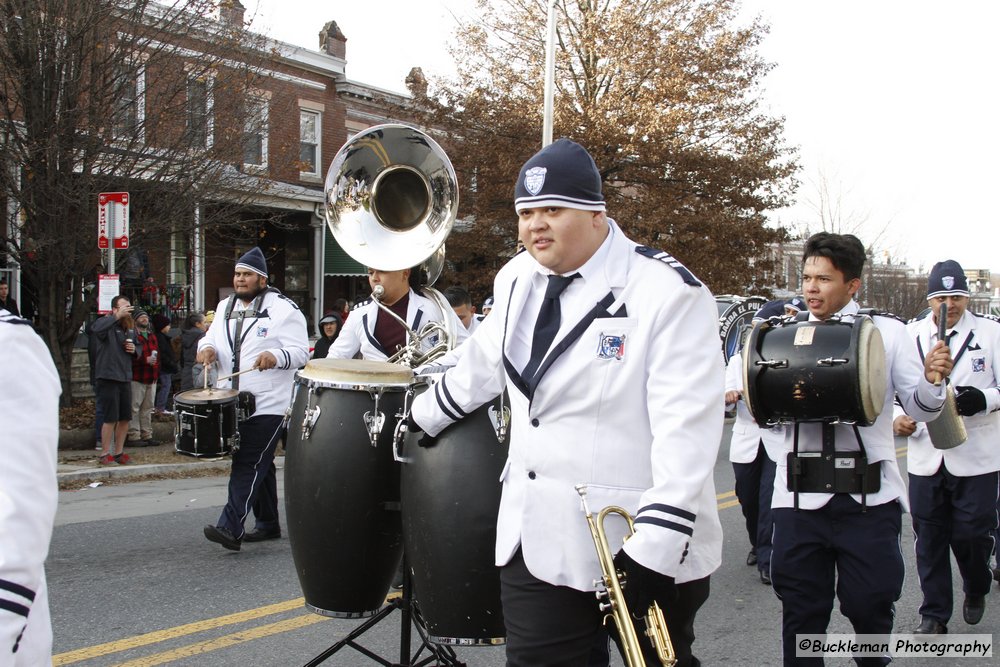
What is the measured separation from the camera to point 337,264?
931 inches

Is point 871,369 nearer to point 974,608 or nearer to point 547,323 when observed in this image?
point 547,323

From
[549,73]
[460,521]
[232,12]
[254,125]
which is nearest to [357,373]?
[460,521]

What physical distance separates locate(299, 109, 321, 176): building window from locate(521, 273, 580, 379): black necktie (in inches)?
831

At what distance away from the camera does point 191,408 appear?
6.09 metres

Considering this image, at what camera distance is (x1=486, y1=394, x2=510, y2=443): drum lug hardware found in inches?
143

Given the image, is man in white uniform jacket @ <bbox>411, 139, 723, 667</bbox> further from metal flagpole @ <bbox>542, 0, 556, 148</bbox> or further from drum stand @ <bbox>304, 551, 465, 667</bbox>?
metal flagpole @ <bbox>542, 0, 556, 148</bbox>

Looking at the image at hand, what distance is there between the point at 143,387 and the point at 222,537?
234 inches

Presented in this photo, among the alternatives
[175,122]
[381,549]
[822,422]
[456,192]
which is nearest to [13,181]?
[175,122]

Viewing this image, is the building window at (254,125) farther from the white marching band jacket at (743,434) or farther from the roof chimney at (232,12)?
the white marching band jacket at (743,434)

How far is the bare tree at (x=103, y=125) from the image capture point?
37.6 feet

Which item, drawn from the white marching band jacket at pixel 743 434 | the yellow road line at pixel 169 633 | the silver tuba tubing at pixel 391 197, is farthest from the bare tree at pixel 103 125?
the white marching band jacket at pixel 743 434

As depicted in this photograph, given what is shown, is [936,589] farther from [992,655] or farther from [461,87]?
[461,87]

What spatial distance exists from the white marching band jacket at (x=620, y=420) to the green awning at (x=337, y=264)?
20.7 m

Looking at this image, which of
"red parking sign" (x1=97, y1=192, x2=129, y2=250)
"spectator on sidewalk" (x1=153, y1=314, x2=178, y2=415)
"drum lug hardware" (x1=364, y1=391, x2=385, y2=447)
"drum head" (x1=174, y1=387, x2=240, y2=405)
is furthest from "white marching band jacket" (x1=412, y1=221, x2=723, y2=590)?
"spectator on sidewalk" (x1=153, y1=314, x2=178, y2=415)
